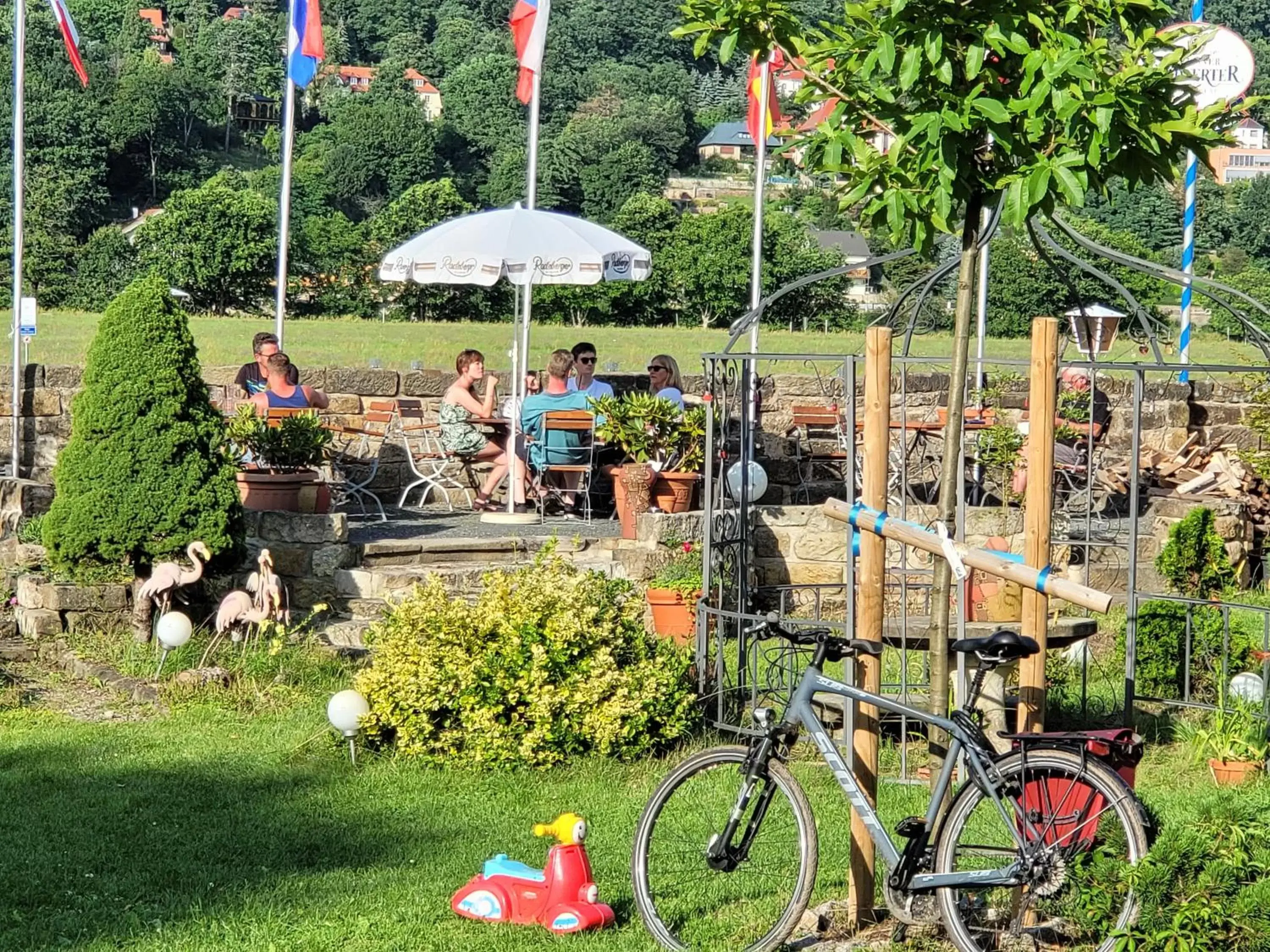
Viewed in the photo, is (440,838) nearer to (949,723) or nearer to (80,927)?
(80,927)

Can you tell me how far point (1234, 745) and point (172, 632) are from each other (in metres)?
4.77

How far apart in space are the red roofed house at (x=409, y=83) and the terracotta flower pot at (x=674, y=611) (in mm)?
76720

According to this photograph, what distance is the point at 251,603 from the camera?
8188 millimetres

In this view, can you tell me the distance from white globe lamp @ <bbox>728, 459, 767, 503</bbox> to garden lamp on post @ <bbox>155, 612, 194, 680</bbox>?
3.00 metres

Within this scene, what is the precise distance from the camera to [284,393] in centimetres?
1131

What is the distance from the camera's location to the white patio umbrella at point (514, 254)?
11461mm

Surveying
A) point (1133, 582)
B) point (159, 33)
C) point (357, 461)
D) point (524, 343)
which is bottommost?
point (1133, 582)

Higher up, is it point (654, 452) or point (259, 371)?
point (259, 371)

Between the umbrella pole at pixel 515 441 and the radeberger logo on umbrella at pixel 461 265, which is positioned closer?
the umbrella pole at pixel 515 441

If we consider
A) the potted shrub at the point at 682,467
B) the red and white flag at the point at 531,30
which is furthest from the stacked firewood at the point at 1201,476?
the red and white flag at the point at 531,30

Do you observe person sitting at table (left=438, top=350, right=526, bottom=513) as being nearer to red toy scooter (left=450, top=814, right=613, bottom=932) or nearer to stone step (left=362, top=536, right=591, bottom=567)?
stone step (left=362, top=536, right=591, bottom=567)

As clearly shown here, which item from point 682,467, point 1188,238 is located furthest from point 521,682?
point 1188,238

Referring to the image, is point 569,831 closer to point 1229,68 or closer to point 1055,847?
point 1055,847

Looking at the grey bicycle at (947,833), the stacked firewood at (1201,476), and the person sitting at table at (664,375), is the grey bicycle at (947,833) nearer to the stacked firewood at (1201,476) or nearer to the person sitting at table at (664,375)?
the person sitting at table at (664,375)
